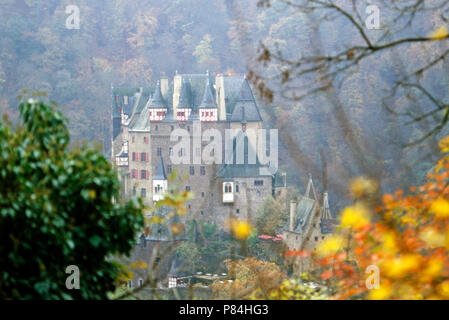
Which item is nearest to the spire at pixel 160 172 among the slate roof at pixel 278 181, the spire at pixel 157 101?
the spire at pixel 157 101

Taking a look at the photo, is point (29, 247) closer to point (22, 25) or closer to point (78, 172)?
point (78, 172)

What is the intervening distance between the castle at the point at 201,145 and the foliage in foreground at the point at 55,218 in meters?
21.6

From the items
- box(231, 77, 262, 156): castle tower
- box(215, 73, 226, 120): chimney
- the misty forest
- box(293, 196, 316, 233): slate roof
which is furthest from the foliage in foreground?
box(215, 73, 226, 120): chimney

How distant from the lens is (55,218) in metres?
3.07

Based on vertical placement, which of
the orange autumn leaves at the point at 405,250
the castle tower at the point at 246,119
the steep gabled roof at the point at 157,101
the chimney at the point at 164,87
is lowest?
the orange autumn leaves at the point at 405,250

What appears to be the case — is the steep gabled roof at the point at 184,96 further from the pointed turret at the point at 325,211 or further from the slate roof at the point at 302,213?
the pointed turret at the point at 325,211

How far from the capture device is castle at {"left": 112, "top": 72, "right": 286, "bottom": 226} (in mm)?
25828

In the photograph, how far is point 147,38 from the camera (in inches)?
1543

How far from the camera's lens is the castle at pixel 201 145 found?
25828 mm

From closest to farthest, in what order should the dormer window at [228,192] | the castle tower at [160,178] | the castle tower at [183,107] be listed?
the dormer window at [228,192] < the castle tower at [160,178] < the castle tower at [183,107]

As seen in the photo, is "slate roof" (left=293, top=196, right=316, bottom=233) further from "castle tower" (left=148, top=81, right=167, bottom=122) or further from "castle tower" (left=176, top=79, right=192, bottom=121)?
"castle tower" (left=148, top=81, right=167, bottom=122)

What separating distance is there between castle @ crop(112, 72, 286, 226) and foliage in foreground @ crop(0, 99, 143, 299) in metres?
21.6

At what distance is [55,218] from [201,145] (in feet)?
80.8

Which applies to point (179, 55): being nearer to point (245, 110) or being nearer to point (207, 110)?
point (207, 110)
